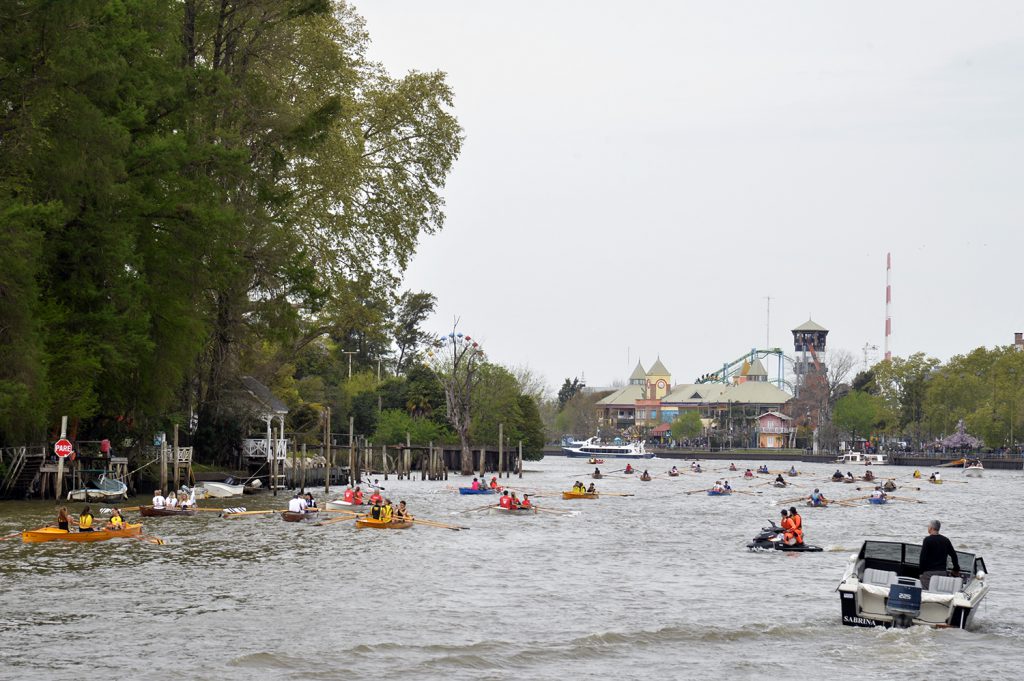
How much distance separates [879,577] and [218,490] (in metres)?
38.2

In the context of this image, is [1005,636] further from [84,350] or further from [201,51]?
[201,51]

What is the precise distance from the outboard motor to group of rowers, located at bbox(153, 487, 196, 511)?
101ft

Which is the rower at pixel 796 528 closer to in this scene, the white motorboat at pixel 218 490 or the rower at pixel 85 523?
the rower at pixel 85 523

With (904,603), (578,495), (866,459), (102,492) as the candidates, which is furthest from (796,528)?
(866,459)

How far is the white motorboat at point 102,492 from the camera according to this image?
168ft

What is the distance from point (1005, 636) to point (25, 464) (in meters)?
40.0

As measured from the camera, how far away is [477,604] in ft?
91.8

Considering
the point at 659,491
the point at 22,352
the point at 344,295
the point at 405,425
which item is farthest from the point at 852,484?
the point at 22,352

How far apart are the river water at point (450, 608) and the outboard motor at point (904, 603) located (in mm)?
295

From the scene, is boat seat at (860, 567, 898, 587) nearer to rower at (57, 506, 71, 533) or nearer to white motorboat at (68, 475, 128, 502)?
rower at (57, 506, 71, 533)

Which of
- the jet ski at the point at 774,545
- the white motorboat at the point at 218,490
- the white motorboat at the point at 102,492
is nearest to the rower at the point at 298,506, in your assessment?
the white motorboat at the point at 102,492

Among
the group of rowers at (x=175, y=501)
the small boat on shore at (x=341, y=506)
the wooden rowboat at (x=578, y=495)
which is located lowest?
the wooden rowboat at (x=578, y=495)

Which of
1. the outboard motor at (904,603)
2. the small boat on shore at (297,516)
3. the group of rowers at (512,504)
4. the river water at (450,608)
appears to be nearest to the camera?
the river water at (450,608)

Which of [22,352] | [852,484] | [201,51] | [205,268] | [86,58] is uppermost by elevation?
[201,51]
